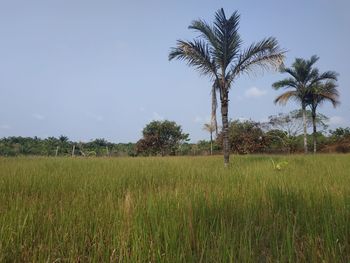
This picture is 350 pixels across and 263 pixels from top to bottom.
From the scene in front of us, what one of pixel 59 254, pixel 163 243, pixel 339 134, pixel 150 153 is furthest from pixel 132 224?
pixel 339 134

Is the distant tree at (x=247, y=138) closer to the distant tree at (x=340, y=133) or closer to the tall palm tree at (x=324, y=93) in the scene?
the tall palm tree at (x=324, y=93)

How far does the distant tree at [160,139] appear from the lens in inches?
1428

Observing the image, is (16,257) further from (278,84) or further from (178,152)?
(178,152)

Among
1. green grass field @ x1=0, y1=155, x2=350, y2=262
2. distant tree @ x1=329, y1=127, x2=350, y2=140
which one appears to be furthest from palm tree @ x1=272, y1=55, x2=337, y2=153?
green grass field @ x1=0, y1=155, x2=350, y2=262

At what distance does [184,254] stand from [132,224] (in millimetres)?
703

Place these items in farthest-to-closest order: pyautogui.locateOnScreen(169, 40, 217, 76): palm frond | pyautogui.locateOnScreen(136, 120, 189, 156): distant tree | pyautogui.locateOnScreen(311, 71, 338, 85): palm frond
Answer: pyautogui.locateOnScreen(136, 120, 189, 156): distant tree → pyautogui.locateOnScreen(311, 71, 338, 85): palm frond → pyautogui.locateOnScreen(169, 40, 217, 76): palm frond

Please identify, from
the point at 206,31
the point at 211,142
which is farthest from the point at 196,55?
the point at 211,142

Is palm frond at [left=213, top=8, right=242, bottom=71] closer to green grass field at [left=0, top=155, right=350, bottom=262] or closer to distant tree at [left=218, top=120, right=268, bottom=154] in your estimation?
green grass field at [left=0, top=155, right=350, bottom=262]

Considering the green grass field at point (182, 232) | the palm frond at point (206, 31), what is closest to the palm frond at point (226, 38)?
the palm frond at point (206, 31)

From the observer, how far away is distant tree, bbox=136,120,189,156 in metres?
36.3

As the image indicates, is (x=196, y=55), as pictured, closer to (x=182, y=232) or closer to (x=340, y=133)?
(x=182, y=232)

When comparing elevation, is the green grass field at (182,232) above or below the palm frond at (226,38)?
below

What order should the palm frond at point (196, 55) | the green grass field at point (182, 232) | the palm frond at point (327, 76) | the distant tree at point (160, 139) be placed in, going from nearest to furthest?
the green grass field at point (182, 232)
the palm frond at point (196, 55)
the palm frond at point (327, 76)
the distant tree at point (160, 139)

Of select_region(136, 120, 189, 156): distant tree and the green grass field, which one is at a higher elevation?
select_region(136, 120, 189, 156): distant tree
